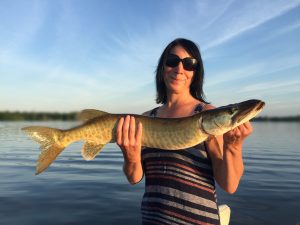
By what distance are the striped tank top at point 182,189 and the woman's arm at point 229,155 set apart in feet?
0.37

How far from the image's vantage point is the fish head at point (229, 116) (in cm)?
333

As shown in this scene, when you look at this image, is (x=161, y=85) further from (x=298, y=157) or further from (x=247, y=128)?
(x=298, y=157)

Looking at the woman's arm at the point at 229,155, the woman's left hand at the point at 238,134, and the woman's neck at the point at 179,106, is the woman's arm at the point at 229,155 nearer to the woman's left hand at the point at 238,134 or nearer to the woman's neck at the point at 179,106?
the woman's left hand at the point at 238,134

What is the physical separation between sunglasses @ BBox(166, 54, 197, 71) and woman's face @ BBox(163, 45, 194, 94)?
30mm

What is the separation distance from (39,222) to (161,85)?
4.55 metres

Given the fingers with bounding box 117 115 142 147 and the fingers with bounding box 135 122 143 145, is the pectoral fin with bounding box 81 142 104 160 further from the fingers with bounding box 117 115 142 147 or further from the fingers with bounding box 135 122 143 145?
the fingers with bounding box 135 122 143 145

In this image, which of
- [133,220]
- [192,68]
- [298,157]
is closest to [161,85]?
[192,68]

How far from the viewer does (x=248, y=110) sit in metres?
3.33

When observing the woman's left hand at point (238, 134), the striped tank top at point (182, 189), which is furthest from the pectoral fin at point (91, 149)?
the woman's left hand at point (238, 134)

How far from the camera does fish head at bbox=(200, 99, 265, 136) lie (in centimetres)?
333

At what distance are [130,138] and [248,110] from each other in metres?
1.19

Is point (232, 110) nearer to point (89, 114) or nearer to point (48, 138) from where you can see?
point (89, 114)

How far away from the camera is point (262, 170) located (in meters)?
13.6

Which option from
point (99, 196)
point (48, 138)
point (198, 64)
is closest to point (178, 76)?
point (198, 64)
